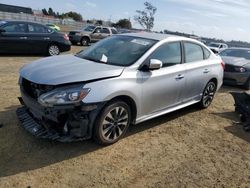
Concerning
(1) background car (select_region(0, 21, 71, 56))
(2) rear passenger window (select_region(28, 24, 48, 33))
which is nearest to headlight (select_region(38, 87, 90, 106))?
(1) background car (select_region(0, 21, 71, 56))

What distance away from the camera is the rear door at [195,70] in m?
6.52

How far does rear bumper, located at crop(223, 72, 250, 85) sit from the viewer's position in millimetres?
10852

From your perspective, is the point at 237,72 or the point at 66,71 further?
the point at 237,72

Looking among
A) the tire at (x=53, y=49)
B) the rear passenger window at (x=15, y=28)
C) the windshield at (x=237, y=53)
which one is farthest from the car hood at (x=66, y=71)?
the tire at (x=53, y=49)

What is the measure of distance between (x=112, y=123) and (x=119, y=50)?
146 centimetres

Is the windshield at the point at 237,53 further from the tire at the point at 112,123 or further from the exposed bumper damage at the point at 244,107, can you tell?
the tire at the point at 112,123

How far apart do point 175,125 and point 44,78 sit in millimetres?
2858

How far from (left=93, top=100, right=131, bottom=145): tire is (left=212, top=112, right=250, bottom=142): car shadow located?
7.69 feet

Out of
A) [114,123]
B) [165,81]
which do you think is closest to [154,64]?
[165,81]

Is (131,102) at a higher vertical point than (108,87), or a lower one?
lower

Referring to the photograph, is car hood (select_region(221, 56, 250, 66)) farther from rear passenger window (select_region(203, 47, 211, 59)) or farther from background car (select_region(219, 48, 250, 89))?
rear passenger window (select_region(203, 47, 211, 59))

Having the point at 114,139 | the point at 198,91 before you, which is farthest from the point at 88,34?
the point at 114,139

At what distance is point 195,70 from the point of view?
669 cm

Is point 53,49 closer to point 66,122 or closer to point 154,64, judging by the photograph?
point 154,64
